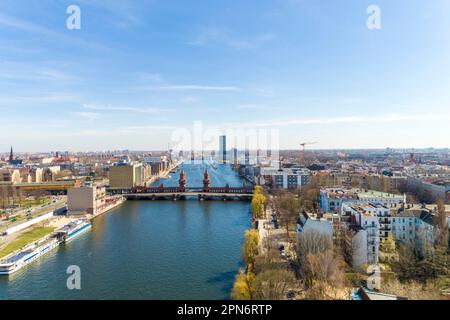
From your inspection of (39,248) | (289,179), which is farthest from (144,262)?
(289,179)

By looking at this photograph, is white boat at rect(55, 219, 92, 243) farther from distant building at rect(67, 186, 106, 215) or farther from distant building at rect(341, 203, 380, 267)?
distant building at rect(341, 203, 380, 267)

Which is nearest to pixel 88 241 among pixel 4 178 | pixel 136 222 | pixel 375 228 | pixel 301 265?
pixel 136 222

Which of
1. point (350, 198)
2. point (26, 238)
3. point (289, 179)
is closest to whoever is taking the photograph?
point (26, 238)

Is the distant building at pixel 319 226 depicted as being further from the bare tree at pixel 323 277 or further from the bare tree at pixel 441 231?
the bare tree at pixel 441 231

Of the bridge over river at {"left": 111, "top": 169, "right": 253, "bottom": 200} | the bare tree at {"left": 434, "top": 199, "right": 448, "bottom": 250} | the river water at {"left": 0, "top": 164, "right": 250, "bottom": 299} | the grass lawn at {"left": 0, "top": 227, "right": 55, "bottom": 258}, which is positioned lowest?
the river water at {"left": 0, "top": 164, "right": 250, "bottom": 299}

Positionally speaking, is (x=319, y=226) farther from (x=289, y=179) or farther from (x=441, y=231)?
(x=289, y=179)

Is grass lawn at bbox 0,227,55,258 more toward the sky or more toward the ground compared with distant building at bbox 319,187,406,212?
more toward the ground

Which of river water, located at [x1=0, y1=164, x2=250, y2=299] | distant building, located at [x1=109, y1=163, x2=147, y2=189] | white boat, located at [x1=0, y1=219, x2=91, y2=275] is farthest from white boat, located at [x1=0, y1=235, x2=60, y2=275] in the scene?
distant building, located at [x1=109, y1=163, x2=147, y2=189]
